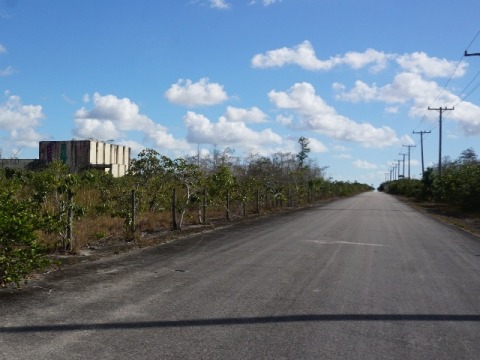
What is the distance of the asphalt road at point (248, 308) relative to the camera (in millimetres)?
4812

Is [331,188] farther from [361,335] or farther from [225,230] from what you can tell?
[361,335]

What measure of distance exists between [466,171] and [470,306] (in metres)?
34.2

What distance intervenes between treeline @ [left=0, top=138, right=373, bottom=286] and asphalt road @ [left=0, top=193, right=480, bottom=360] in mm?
843

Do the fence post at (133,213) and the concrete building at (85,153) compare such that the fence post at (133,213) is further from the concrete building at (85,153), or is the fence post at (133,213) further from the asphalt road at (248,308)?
the concrete building at (85,153)

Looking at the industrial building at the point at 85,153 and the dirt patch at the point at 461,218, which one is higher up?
the industrial building at the point at 85,153

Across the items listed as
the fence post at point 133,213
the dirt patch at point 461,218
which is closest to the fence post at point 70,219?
the fence post at point 133,213

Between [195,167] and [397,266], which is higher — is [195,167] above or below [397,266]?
above

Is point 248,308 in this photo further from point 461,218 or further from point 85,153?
point 85,153

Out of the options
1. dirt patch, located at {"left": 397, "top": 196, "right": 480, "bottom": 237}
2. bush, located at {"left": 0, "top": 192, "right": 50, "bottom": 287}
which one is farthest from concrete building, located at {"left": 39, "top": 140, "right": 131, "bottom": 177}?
bush, located at {"left": 0, "top": 192, "right": 50, "bottom": 287}

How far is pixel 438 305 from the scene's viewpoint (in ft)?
22.2

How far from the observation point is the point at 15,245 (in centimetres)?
709

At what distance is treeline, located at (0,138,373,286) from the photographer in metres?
7.04

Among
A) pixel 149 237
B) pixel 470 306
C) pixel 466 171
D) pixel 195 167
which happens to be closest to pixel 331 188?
pixel 466 171

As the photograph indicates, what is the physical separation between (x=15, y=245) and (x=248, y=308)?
3455 millimetres
